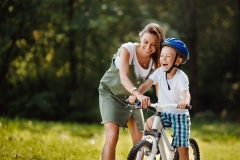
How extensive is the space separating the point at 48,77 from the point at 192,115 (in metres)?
5.32

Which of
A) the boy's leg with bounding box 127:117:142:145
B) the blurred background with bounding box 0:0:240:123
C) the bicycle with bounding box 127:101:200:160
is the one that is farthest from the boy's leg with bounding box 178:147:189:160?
the blurred background with bounding box 0:0:240:123

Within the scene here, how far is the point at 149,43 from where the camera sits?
12.9ft

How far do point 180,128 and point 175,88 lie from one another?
382 mm

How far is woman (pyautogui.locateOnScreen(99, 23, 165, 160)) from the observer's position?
3.95m

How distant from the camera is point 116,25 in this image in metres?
12.3

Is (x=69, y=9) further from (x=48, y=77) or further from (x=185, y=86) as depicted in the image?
(x=185, y=86)

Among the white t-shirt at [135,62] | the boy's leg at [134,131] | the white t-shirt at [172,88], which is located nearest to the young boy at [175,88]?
the white t-shirt at [172,88]

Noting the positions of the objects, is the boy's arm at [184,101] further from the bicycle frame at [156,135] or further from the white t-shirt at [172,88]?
the bicycle frame at [156,135]

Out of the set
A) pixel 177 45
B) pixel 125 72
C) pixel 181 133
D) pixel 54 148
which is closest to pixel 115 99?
pixel 125 72

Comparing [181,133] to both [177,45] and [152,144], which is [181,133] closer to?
[152,144]

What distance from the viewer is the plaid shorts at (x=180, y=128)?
12.4 ft

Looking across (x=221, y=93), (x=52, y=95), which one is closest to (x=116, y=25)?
(x=52, y=95)

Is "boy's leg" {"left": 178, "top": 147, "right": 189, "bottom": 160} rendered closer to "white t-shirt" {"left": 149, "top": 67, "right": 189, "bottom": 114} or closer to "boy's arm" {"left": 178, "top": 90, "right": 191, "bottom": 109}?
"white t-shirt" {"left": 149, "top": 67, "right": 189, "bottom": 114}

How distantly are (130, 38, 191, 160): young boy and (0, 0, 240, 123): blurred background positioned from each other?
5524 millimetres
